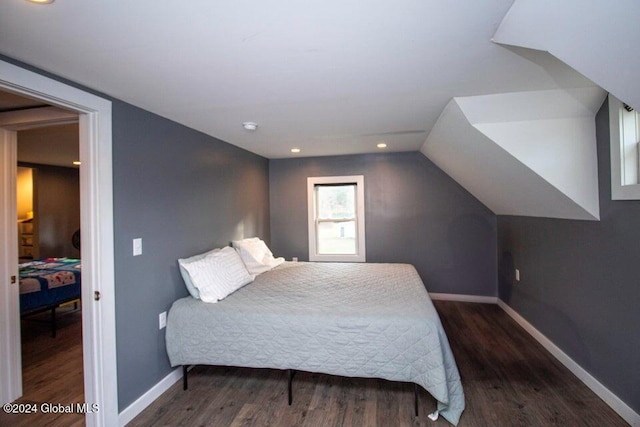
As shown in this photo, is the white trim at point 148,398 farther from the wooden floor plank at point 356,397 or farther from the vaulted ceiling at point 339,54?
the vaulted ceiling at point 339,54

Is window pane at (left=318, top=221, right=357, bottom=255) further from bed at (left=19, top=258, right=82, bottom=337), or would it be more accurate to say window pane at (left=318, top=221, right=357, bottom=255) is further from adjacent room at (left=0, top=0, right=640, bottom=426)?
bed at (left=19, top=258, right=82, bottom=337)

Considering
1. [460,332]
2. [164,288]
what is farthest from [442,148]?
[164,288]

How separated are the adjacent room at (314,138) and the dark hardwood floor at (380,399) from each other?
17 mm

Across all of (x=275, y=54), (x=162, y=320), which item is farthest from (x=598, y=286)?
(x=162, y=320)

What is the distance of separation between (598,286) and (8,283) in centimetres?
435

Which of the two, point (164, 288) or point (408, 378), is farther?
point (164, 288)

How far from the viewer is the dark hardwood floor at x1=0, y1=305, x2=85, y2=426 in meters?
1.99

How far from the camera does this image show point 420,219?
4.21 meters

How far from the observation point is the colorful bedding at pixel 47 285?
3.10 m

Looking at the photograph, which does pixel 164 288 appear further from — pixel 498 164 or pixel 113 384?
pixel 498 164

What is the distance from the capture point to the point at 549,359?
100 inches

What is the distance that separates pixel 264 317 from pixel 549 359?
8.36 feet

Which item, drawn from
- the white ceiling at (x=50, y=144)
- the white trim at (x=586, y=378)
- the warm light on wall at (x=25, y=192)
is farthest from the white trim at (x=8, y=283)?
the white trim at (x=586, y=378)

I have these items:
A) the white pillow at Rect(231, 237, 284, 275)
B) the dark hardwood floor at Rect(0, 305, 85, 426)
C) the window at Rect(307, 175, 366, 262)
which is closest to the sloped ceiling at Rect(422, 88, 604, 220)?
the window at Rect(307, 175, 366, 262)
